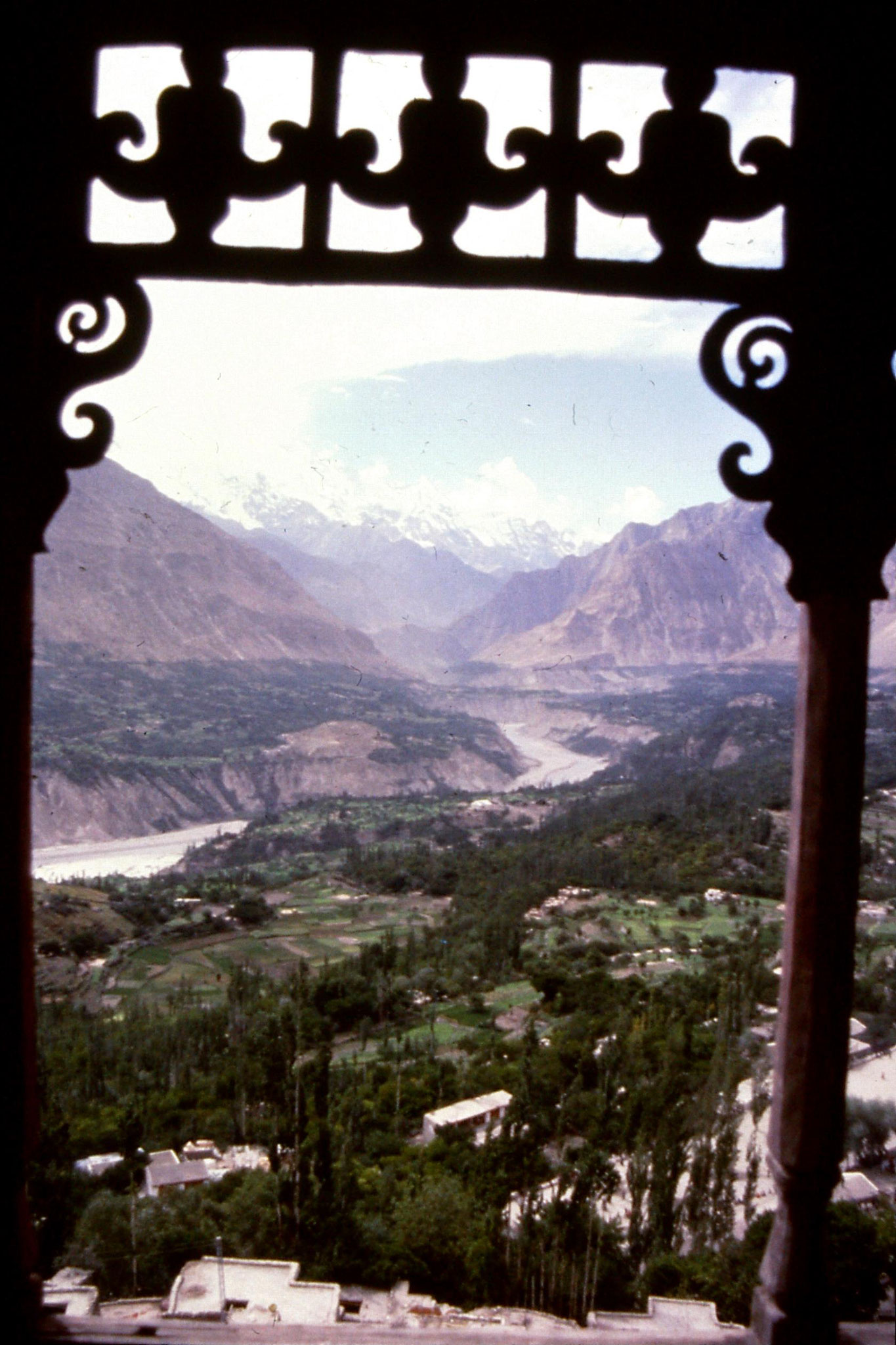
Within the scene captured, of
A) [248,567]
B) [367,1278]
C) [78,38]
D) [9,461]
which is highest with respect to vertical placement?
[248,567]

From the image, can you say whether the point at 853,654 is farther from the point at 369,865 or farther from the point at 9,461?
the point at 369,865

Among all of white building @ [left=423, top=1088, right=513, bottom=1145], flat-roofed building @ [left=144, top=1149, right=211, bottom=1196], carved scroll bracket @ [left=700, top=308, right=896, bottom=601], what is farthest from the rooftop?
carved scroll bracket @ [left=700, top=308, right=896, bottom=601]

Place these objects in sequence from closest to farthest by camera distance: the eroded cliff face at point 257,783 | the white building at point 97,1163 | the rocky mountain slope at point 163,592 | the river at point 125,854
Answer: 1. the white building at point 97,1163
2. the river at point 125,854
3. the eroded cliff face at point 257,783
4. the rocky mountain slope at point 163,592

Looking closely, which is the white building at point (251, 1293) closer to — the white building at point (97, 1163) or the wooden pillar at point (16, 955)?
the white building at point (97, 1163)

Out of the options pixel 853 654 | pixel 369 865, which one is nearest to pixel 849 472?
pixel 853 654

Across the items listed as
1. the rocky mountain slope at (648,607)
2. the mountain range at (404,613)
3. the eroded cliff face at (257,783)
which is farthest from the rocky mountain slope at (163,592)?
the eroded cliff face at (257,783)

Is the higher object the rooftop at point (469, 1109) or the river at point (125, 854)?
the river at point (125, 854)
